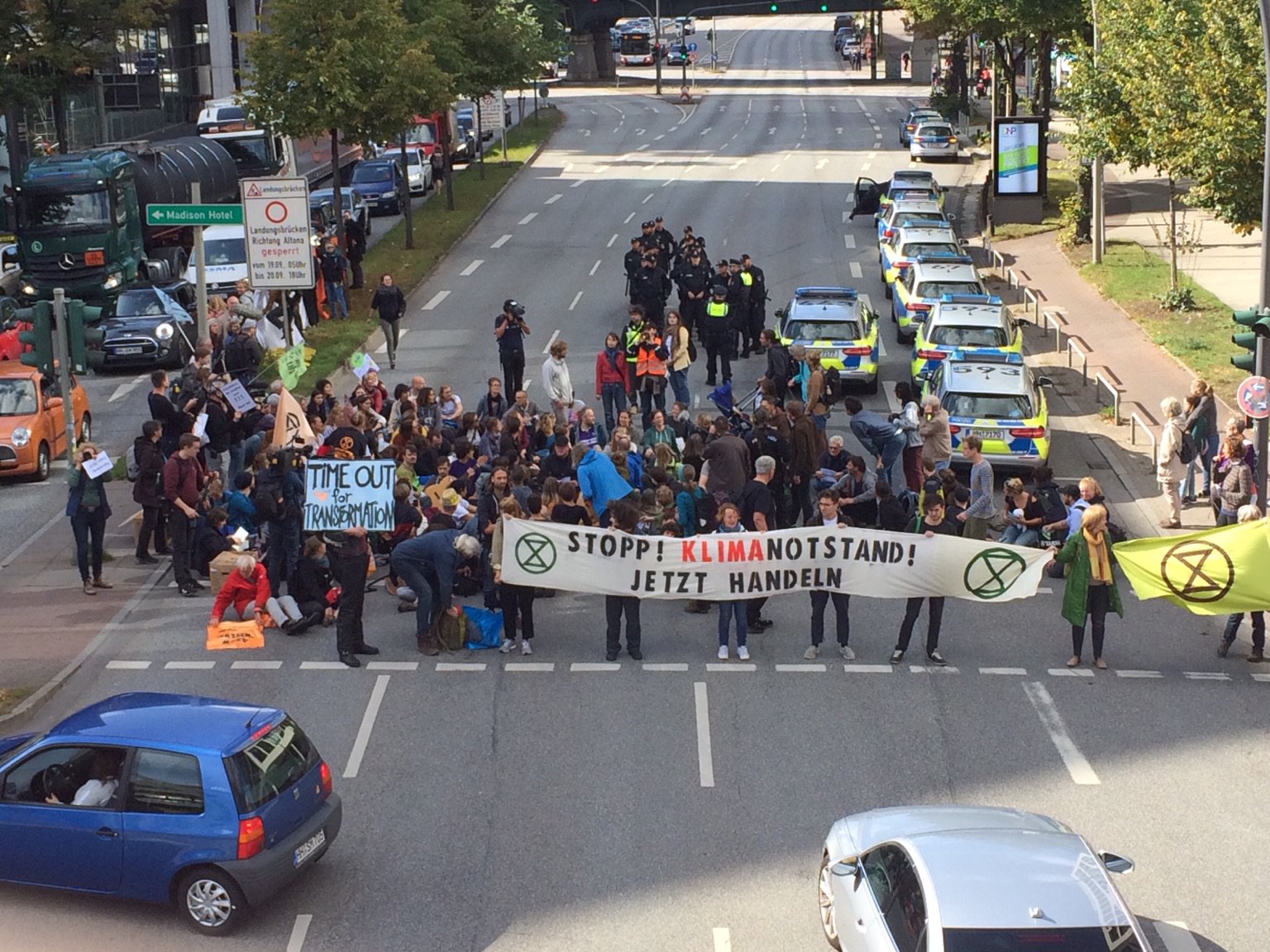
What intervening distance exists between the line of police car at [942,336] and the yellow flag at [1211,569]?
7192mm

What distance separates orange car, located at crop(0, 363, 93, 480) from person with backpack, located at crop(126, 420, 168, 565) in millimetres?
4761

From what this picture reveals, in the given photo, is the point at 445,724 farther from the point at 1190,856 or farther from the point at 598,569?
the point at 1190,856

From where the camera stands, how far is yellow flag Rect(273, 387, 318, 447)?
69.8 feet

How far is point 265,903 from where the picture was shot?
12.3m

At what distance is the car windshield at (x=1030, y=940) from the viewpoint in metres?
9.39

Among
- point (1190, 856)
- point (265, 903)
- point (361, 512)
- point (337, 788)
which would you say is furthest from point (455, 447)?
point (1190, 856)

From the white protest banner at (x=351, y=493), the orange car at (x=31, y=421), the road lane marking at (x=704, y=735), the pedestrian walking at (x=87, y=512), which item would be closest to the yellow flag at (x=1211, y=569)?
the road lane marking at (x=704, y=735)

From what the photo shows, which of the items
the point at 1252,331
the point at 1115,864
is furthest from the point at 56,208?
the point at 1115,864

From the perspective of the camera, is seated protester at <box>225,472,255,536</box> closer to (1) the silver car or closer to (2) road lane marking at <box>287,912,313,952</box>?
(2) road lane marking at <box>287,912,313,952</box>

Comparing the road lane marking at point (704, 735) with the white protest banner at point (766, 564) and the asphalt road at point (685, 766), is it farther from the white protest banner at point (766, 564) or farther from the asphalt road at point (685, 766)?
the white protest banner at point (766, 564)

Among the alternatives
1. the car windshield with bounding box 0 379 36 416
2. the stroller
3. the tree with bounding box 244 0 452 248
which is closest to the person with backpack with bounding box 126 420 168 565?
the car windshield with bounding box 0 379 36 416

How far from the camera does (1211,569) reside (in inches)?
642

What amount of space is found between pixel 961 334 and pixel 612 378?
260 inches

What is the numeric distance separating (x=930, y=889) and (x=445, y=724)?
660 cm
